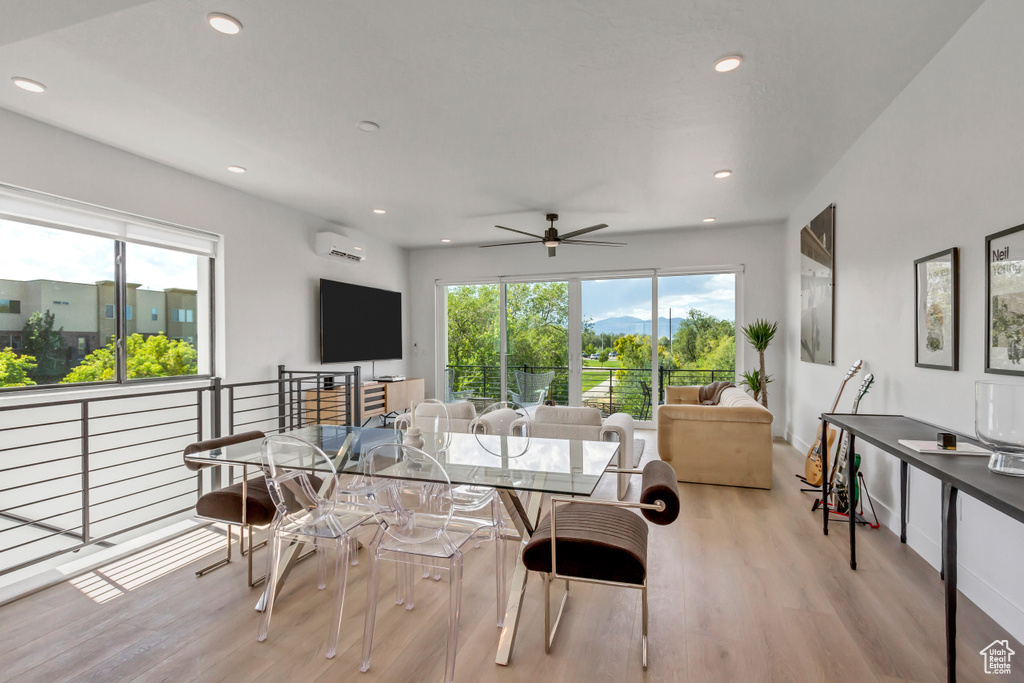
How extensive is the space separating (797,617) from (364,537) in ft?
7.94

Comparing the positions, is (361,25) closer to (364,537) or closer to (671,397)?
(364,537)

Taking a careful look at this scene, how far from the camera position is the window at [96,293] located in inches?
124

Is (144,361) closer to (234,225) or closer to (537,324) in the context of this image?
(234,225)

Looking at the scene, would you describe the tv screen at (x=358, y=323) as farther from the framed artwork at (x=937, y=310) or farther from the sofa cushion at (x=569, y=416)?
the framed artwork at (x=937, y=310)

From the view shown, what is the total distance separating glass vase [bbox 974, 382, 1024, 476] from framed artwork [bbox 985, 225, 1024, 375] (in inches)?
21.2

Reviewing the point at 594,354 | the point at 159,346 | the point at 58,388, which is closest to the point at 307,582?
the point at 58,388

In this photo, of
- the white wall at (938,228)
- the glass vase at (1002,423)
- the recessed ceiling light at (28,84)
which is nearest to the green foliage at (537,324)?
the white wall at (938,228)

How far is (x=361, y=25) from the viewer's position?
2213mm

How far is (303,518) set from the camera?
2211 mm

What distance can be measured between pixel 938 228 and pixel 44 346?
542cm

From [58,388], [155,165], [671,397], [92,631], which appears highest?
[155,165]

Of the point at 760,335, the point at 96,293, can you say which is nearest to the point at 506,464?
the point at 96,293

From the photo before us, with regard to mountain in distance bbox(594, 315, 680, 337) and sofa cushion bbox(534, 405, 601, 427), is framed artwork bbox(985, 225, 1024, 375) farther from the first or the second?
mountain in distance bbox(594, 315, 680, 337)

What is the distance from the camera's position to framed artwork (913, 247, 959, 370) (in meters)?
2.43
